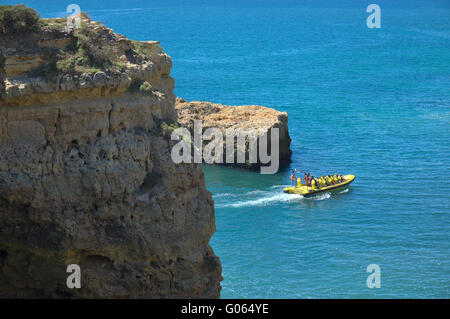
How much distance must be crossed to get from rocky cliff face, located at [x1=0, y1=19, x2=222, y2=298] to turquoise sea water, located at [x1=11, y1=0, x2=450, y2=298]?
39.5 ft

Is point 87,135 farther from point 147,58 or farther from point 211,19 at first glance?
point 211,19

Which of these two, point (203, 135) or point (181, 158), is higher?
point (181, 158)

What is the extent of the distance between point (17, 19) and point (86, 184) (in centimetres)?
484

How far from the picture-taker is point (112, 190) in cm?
2042

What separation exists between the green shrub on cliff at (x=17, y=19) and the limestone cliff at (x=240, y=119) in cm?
3393

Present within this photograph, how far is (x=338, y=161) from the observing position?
5884cm

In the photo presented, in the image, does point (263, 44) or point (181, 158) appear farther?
point (263, 44)

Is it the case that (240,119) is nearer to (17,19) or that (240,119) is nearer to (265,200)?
(265,200)

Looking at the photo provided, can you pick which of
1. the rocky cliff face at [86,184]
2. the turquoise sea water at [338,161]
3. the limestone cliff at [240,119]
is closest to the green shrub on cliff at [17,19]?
the rocky cliff face at [86,184]

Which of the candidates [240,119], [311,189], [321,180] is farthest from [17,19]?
[240,119]

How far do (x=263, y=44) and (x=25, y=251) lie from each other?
123 metres

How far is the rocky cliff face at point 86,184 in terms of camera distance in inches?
784

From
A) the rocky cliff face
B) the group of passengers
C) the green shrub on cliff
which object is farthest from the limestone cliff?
the green shrub on cliff
